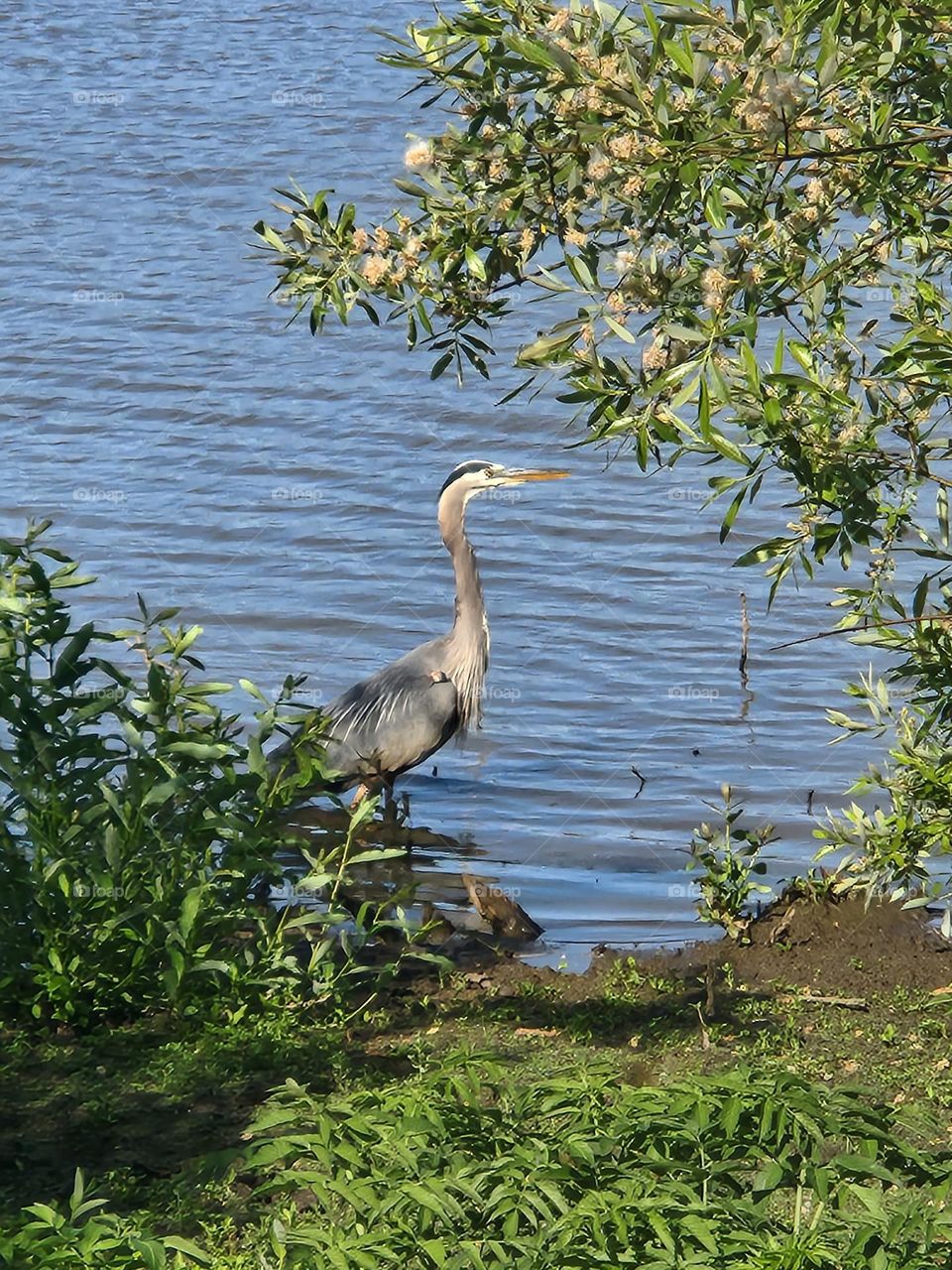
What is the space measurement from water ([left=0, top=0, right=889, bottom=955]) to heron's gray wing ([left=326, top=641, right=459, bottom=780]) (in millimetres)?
324

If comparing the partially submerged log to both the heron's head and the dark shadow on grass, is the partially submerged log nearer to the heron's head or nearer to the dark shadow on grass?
the dark shadow on grass

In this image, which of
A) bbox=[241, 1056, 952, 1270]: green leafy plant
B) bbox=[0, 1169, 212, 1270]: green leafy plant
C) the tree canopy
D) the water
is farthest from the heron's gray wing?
bbox=[0, 1169, 212, 1270]: green leafy plant

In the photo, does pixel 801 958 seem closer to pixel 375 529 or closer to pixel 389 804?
pixel 389 804

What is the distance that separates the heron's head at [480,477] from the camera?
380 inches

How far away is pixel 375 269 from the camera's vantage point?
14.2 feet

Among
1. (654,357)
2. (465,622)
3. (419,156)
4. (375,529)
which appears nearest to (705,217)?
(654,357)

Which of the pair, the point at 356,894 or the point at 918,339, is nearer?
the point at 918,339

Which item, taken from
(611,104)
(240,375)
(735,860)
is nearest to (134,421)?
(240,375)

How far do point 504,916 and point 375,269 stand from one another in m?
3.13

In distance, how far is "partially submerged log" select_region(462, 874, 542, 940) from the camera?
6801mm

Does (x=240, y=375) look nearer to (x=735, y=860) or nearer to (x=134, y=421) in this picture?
(x=134, y=421)

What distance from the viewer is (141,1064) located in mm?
4891

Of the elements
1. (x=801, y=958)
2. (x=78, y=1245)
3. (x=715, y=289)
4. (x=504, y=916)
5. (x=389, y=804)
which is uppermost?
(x=715, y=289)

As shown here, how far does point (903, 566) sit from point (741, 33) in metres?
7.18
